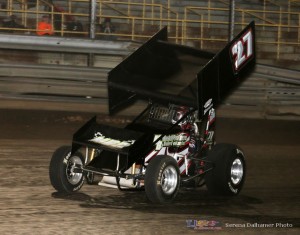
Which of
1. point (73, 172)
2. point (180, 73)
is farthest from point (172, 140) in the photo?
point (73, 172)

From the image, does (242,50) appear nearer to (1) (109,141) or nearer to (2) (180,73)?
(2) (180,73)

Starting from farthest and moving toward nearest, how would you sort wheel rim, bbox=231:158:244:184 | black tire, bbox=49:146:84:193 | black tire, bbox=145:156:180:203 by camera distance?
wheel rim, bbox=231:158:244:184
black tire, bbox=49:146:84:193
black tire, bbox=145:156:180:203

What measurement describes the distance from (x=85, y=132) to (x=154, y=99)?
932 millimetres

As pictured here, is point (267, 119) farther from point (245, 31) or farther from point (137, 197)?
point (137, 197)

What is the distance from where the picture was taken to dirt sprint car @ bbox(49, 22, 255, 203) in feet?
25.9

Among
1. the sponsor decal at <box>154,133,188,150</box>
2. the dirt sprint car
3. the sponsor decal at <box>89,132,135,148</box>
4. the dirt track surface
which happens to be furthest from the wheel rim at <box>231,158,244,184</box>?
the sponsor decal at <box>89,132,135,148</box>

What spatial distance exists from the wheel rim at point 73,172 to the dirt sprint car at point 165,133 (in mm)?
11

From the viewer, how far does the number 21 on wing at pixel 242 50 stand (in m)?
8.80

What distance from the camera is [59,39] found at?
45.2 ft

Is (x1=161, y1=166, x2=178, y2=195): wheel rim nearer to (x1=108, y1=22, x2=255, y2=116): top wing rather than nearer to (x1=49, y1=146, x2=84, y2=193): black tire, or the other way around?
(x1=108, y1=22, x2=255, y2=116): top wing

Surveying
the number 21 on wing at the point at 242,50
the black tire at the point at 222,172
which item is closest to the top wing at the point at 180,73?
the number 21 on wing at the point at 242,50

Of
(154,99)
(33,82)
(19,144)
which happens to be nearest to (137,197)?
(154,99)

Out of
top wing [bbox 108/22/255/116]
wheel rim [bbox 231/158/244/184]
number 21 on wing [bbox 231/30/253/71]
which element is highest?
number 21 on wing [bbox 231/30/253/71]

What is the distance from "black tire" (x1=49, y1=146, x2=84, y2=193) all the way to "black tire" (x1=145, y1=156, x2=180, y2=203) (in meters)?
0.93
